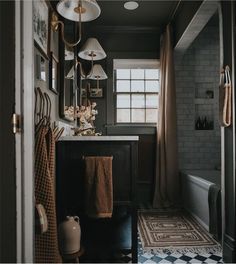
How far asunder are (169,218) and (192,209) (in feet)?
1.07

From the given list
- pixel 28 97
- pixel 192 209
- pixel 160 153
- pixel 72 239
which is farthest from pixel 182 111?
pixel 28 97

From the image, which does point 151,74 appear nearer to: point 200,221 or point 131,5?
point 131,5

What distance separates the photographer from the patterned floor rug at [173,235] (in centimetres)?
241

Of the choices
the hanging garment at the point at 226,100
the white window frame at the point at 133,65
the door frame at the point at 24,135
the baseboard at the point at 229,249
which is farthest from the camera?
the white window frame at the point at 133,65

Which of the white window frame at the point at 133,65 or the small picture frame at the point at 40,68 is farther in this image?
the white window frame at the point at 133,65

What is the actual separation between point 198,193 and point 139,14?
2.58 metres

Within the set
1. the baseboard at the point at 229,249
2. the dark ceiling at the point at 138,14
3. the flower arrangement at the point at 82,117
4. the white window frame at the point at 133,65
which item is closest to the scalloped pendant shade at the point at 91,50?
the flower arrangement at the point at 82,117

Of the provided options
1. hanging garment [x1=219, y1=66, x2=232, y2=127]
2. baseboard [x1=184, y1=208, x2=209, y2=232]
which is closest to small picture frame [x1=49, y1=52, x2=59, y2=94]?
hanging garment [x1=219, y1=66, x2=232, y2=127]

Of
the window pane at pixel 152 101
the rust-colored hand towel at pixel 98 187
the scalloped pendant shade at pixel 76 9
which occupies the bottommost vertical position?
the rust-colored hand towel at pixel 98 187

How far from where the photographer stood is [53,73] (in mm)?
2072

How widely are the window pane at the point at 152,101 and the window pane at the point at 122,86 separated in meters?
0.36

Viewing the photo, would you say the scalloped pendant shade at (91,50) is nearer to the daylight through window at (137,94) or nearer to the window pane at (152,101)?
the daylight through window at (137,94)

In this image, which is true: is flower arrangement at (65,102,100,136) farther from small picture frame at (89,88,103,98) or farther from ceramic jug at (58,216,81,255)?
small picture frame at (89,88,103,98)

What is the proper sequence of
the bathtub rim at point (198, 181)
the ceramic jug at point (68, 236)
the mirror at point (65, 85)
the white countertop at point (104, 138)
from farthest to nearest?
the bathtub rim at point (198, 181), the mirror at point (65, 85), the white countertop at point (104, 138), the ceramic jug at point (68, 236)
